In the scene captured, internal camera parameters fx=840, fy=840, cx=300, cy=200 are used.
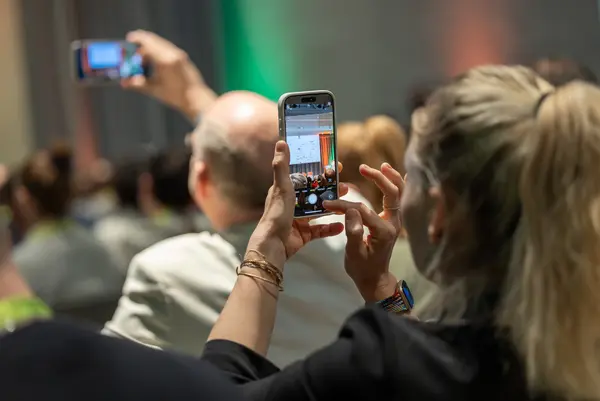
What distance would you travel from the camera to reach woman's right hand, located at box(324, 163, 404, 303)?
0.91 m

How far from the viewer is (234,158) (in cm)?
120

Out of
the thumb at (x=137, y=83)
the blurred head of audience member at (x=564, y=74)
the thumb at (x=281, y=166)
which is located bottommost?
the thumb at (x=281, y=166)

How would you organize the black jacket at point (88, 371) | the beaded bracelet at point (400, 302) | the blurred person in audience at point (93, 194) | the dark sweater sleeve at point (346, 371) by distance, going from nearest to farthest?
the black jacket at point (88, 371), the dark sweater sleeve at point (346, 371), the beaded bracelet at point (400, 302), the blurred person in audience at point (93, 194)

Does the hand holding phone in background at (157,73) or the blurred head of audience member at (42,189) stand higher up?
the hand holding phone in background at (157,73)

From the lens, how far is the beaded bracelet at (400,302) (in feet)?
2.98

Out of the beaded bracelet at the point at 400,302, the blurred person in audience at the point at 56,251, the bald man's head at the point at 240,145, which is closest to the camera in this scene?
the beaded bracelet at the point at 400,302

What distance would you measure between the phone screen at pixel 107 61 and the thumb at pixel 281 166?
692 mm

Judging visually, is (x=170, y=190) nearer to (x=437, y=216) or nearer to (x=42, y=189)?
(x=42, y=189)

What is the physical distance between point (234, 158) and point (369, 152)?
0.63 feet

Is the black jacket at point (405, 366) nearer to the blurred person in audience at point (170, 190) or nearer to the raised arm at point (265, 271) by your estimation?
the raised arm at point (265, 271)

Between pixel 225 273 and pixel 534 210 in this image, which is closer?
pixel 534 210

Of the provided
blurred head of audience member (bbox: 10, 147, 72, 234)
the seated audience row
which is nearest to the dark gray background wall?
blurred head of audience member (bbox: 10, 147, 72, 234)

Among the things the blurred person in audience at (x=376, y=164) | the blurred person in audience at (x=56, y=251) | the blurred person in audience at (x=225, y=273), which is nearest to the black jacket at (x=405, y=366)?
the blurred person in audience at (x=376, y=164)

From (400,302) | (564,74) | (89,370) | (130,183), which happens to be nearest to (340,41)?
(130,183)
